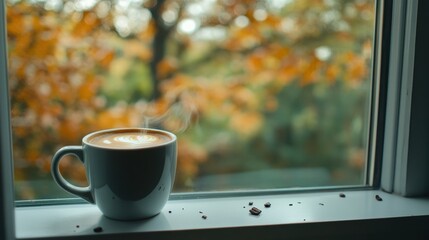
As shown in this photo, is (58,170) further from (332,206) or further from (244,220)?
(332,206)

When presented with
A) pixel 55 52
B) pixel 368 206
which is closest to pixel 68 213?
pixel 368 206

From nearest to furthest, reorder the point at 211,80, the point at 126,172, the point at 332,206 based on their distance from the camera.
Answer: the point at 126,172, the point at 332,206, the point at 211,80

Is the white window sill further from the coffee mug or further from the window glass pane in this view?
the window glass pane

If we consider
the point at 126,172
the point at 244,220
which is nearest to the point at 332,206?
the point at 244,220

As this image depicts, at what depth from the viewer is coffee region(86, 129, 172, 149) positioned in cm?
54

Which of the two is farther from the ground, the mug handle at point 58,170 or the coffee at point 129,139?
the coffee at point 129,139

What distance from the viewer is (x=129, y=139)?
0.57 metres

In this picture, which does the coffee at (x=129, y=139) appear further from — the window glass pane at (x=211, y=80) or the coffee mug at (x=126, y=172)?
the window glass pane at (x=211, y=80)

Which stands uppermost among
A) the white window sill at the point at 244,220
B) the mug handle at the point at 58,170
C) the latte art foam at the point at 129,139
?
the latte art foam at the point at 129,139

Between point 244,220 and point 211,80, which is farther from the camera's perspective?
point 211,80

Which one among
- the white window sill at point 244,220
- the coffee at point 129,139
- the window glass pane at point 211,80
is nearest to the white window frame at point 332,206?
the white window sill at point 244,220

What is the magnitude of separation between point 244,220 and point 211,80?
1313mm

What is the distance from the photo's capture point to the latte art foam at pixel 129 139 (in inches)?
21.3

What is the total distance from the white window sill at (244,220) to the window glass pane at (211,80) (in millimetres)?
545
